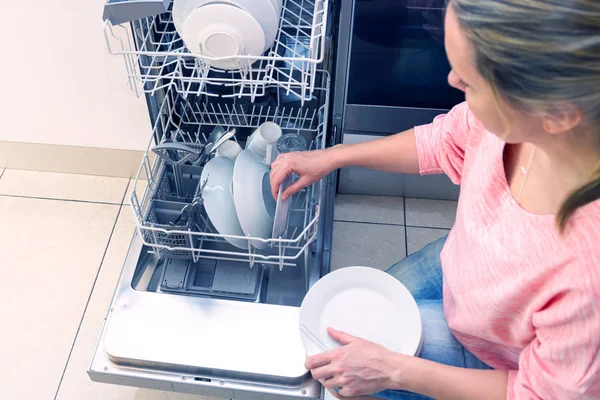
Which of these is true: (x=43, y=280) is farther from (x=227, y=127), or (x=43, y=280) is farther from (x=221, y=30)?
(x=221, y=30)

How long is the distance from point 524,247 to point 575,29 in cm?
30

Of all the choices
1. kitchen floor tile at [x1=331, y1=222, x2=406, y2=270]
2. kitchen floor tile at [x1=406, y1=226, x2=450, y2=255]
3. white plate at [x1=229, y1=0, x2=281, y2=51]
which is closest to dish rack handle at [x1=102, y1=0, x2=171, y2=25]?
white plate at [x1=229, y1=0, x2=281, y2=51]

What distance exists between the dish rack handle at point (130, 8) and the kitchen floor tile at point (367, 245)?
903 millimetres

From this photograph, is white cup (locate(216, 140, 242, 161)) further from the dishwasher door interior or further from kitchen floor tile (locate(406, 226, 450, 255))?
kitchen floor tile (locate(406, 226, 450, 255))

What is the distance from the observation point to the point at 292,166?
3.40ft

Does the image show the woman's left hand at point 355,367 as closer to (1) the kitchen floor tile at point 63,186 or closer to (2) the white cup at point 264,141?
(2) the white cup at point 264,141

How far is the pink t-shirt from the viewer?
0.64 metres

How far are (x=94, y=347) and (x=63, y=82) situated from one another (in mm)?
666

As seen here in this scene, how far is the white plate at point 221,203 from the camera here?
1.02 metres

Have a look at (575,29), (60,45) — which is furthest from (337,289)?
(60,45)

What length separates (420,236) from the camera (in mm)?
1629

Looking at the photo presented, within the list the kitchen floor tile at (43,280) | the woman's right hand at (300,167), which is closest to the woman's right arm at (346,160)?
the woman's right hand at (300,167)

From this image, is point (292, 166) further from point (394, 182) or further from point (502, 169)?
point (394, 182)

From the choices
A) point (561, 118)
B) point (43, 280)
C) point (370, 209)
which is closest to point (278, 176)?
point (561, 118)
